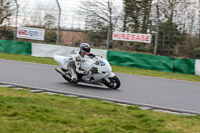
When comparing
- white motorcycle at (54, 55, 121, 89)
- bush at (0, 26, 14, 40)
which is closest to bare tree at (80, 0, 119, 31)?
bush at (0, 26, 14, 40)

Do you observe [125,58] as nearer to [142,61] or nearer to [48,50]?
[142,61]

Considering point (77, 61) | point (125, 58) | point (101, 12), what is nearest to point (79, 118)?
point (77, 61)

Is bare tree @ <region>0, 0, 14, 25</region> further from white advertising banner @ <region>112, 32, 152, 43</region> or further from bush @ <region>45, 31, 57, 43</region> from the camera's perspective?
white advertising banner @ <region>112, 32, 152, 43</region>

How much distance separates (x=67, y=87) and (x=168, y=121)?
403cm

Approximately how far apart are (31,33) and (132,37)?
6699 millimetres

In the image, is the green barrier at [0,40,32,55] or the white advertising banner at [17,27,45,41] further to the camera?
the white advertising banner at [17,27,45,41]

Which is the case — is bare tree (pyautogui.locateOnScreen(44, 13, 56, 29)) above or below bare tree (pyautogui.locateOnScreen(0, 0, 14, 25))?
below

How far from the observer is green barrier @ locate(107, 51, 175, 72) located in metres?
16.5

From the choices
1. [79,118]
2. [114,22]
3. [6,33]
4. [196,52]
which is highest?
[114,22]

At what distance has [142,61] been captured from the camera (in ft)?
55.7

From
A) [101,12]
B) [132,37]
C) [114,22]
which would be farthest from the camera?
[101,12]

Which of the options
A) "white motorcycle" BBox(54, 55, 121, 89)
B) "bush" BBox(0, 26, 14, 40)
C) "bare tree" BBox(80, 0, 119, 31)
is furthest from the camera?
"bush" BBox(0, 26, 14, 40)

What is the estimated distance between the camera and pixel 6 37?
72.6 ft

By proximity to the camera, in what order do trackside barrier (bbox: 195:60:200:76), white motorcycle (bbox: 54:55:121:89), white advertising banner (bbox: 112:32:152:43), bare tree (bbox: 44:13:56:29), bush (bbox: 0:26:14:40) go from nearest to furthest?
white motorcycle (bbox: 54:55:121:89) < trackside barrier (bbox: 195:60:200:76) < white advertising banner (bbox: 112:32:152:43) < bare tree (bbox: 44:13:56:29) < bush (bbox: 0:26:14:40)
